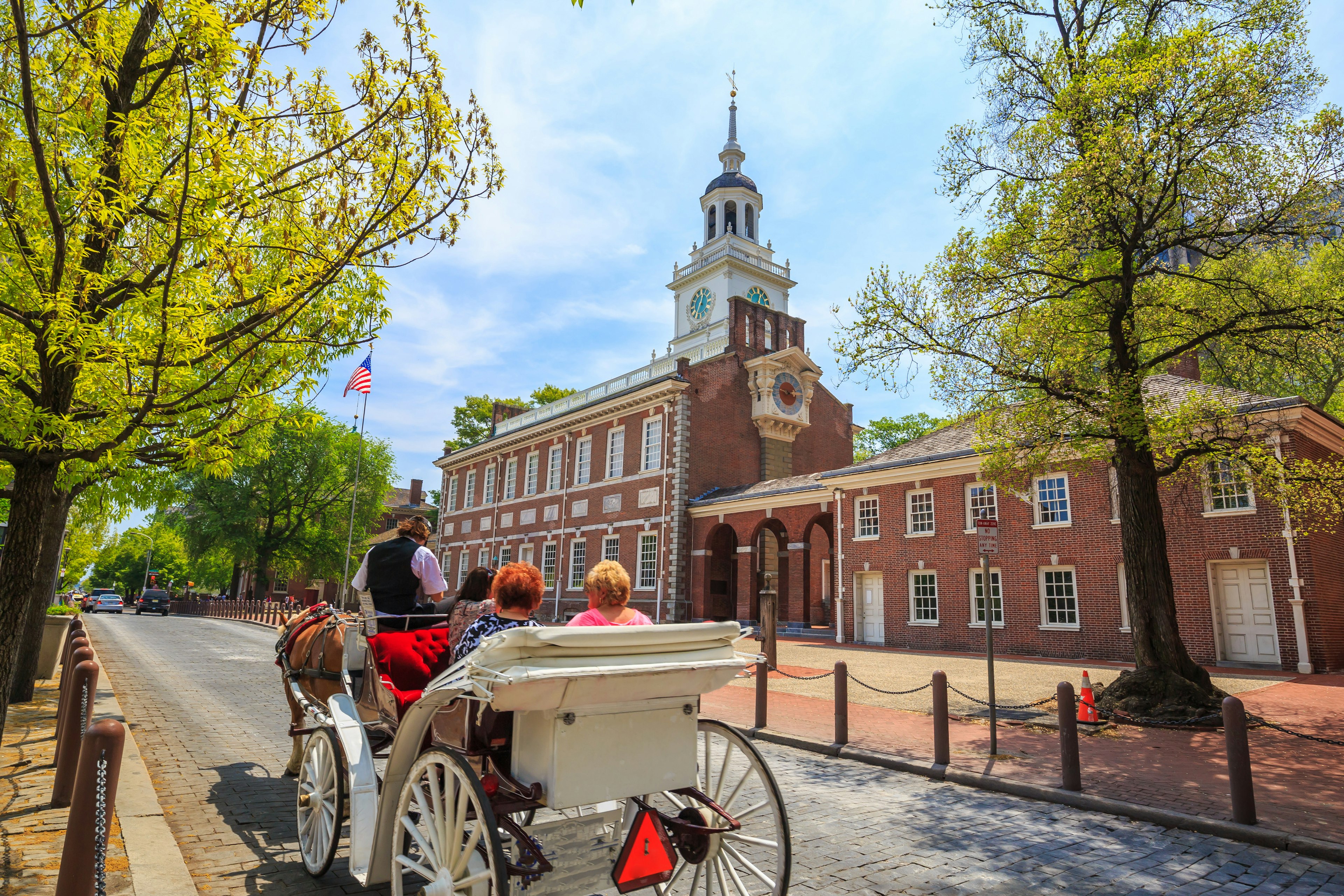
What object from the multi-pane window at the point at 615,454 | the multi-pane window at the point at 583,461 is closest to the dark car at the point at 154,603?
the multi-pane window at the point at 583,461

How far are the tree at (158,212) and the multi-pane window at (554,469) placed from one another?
30.6 metres

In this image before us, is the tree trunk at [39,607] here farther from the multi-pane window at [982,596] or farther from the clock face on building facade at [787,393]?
the clock face on building facade at [787,393]

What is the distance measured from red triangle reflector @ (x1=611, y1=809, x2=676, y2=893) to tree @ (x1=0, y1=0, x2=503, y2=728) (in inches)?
156

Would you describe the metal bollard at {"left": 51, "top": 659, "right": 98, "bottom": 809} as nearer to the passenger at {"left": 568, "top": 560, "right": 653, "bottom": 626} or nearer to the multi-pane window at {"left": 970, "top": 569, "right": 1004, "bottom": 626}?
the passenger at {"left": 568, "top": 560, "right": 653, "bottom": 626}

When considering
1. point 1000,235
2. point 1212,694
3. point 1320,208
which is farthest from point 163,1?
point 1212,694

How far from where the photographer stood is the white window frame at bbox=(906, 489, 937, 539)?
72.0 ft

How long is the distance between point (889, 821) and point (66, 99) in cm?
809

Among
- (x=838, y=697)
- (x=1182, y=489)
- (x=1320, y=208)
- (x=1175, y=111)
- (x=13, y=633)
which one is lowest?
(x=838, y=697)

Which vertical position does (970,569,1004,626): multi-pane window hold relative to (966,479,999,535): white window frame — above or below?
below

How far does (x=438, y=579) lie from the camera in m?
5.41

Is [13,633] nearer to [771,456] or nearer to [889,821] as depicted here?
[889,821]

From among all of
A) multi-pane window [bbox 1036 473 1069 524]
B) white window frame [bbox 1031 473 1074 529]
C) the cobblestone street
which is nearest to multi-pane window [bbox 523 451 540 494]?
white window frame [bbox 1031 473 1074 529]

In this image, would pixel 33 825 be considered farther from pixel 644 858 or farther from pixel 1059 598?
pixel 1059 598

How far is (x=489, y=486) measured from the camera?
42.6 metres
